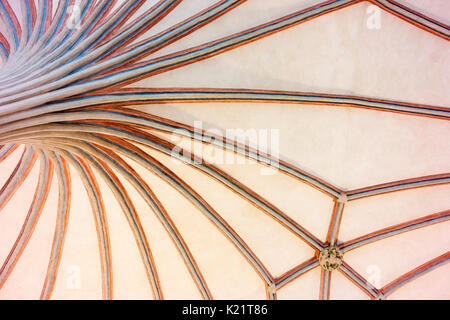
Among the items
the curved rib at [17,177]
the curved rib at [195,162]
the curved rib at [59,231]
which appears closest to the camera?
the curved rib at [195,162]

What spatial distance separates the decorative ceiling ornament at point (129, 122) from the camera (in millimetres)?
7848

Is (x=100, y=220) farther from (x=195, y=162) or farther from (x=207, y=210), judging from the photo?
(x=195, y=162)

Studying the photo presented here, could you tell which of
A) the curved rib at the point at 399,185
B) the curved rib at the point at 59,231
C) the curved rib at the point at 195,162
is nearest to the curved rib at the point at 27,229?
the curved rib at the point at 59,231

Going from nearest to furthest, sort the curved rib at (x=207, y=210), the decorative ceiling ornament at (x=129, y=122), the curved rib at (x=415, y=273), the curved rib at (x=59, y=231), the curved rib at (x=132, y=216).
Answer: the decorative ceiling ornament at (x=129, y=122) → the curved rib at (x=207, y=210) → the curved rib at (x=132, y=216) → the curved rib at (x=59, y=231) → the curved rib at (x=415, y=273)

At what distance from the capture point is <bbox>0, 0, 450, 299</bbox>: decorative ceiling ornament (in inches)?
309

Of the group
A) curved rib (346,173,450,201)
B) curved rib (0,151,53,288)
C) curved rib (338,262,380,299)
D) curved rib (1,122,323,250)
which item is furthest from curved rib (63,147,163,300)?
curved rib (346,173,450,201)

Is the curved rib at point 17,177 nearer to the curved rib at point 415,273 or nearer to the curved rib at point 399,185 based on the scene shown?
the curved rib at point 399,185

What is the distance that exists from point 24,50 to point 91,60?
4.22 ft

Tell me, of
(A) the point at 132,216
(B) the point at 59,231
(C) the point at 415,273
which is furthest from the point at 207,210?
(C) the point at 415,273

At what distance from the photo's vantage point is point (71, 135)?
8.36 meters

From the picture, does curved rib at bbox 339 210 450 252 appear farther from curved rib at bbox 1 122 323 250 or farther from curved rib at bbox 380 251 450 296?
curved rib at bbox 380 251 450 296

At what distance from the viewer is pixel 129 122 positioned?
28.2ft
